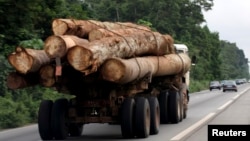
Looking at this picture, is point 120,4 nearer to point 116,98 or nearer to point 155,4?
point 155,4

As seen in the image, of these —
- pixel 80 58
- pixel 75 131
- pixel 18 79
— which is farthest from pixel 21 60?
pixel 75 131

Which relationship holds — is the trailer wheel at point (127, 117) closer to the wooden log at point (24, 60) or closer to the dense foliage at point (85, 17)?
the wooden log at point (24, 60)

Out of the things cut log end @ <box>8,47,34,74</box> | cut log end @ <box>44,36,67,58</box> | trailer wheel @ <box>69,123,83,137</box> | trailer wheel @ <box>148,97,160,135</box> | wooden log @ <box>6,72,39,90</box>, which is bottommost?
trailer wheel @ <box>69,123,83,137</box>

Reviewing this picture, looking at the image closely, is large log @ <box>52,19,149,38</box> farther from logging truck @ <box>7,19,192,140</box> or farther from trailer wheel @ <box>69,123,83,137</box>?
trailer wheel @ <box>69,123,83,137</box>

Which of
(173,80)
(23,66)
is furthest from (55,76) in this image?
(173,80)

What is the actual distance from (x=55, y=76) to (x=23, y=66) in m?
0.79

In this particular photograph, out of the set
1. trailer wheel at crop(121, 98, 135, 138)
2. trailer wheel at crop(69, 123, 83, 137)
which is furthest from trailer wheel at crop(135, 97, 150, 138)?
trailer wheel at crop(69, 123, 83, 137)

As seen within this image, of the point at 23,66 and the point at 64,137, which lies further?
the point at 64,137

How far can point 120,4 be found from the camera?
77.0 metres

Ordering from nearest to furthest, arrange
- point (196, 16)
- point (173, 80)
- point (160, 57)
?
1. point (160, 57)
2. point (173, 80)
3. point (196, 16)

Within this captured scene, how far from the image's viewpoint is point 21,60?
1366cm

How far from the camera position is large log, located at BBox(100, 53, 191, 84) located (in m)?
13.5

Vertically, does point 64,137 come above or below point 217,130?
below

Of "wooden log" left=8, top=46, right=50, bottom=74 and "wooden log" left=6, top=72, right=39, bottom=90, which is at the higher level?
"wooden log" left=8, top=46, right=50, bottom=74
